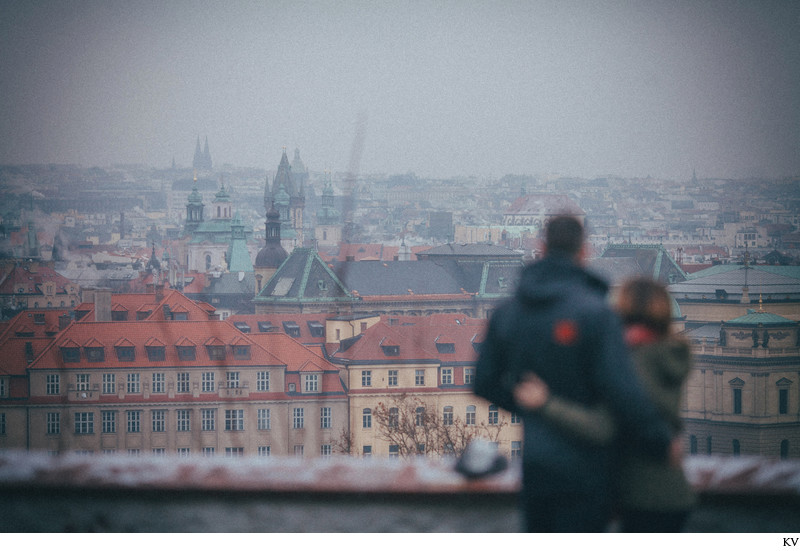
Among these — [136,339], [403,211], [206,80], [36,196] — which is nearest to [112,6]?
[206,80]

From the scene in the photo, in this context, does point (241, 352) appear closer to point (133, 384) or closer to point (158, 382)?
point (158, 382)

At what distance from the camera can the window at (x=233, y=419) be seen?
28791mm

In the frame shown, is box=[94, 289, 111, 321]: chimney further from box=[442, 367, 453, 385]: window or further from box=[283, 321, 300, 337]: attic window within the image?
box=[442, 367, 453, 385]: window

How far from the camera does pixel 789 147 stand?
185ft

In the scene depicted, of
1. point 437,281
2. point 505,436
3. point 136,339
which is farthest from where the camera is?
point 437,281

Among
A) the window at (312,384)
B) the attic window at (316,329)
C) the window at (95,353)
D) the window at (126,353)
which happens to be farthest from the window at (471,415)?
the attic window at (316,329)

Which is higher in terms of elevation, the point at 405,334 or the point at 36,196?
the point at 36,196

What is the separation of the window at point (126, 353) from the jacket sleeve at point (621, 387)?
97.4 feet

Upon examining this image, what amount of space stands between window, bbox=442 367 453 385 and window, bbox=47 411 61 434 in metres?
10.3

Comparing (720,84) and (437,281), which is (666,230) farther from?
(437,281)

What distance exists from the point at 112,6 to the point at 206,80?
5.72 meters

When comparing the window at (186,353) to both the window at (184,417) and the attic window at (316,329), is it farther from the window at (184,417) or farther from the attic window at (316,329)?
the attic window at (316,329)

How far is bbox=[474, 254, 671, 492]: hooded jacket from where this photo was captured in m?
1.85

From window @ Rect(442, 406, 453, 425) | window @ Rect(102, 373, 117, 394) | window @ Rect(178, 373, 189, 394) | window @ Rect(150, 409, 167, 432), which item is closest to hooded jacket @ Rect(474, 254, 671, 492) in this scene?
window @ Rect(442, 406, 453, 425)
